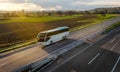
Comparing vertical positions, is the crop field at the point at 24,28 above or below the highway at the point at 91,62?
below

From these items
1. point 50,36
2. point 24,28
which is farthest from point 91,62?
point 24,28

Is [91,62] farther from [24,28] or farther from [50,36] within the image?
[24,28]

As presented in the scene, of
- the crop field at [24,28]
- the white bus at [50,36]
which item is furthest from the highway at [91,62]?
the crop field at [24,28]

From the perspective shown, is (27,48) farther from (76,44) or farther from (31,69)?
(31,69)

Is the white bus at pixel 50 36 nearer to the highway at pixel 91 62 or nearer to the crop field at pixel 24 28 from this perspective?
the crop field at pixel 24 28

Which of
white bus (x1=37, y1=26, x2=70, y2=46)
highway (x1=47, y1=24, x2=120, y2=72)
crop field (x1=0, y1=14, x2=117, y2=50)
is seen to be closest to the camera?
highway (x1=47, y1=24, x2=120, y2=72)

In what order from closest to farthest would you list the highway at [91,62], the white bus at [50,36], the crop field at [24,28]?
the highway at [91,62] < the white bus at [50,36] < the crop field at [24,28]

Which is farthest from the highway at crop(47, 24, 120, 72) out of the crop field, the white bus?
the crop field

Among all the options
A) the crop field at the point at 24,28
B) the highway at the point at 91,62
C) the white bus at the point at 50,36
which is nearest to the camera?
the highway at the point at 91,62

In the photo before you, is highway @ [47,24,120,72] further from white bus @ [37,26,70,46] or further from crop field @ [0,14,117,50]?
crop field @ [0,14,117,50]
